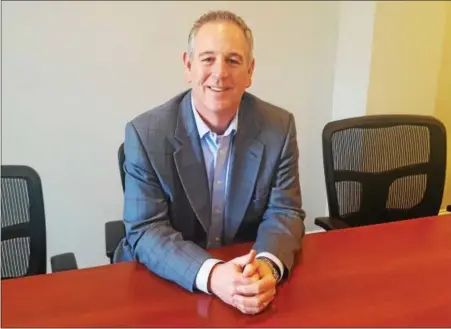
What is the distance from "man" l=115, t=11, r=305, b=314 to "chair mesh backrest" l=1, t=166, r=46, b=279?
24cm

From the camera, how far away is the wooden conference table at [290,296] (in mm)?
1108

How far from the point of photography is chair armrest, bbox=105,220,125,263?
62.8 inches

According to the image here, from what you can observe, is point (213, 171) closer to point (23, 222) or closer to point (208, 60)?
point (208, 60)

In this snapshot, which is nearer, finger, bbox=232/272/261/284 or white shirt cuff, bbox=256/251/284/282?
finger, bbox=232/272/261/284

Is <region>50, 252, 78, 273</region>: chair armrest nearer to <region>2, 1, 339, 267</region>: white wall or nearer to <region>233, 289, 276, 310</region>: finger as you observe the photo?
<region>233, 289, 276, 310</region>: finger

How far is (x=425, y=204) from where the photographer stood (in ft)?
6.73

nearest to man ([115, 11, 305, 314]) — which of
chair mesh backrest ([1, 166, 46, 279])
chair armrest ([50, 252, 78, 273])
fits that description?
chair armrest ([50, 252, 78, 273])

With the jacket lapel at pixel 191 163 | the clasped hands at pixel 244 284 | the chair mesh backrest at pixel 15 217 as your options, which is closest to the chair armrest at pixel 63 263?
the chair mesh backrest at pixel 15 217

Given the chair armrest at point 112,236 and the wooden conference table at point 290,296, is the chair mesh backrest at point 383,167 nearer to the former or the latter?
the wooden conference table at point 290,296

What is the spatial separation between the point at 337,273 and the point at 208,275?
1.02 feet

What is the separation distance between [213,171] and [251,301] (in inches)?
18.4

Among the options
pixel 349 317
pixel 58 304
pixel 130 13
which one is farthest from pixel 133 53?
pixel 349 317

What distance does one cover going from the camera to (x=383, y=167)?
197 cm

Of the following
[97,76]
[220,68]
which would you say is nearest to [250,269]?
[220,68]
